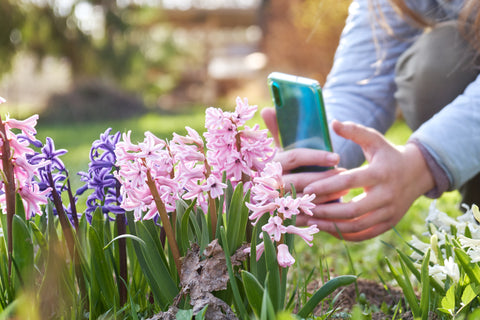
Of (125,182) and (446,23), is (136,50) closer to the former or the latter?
(446,23)

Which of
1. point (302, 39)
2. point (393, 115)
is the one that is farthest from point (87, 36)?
point (393, 115)

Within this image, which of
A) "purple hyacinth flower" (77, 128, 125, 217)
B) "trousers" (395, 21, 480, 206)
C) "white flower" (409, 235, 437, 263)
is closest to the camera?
"purple hyacinth flower" (77, 128, 125, 217)

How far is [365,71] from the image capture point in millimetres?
1863

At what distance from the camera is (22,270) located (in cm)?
87

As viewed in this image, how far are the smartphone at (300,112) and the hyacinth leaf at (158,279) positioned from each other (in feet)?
1.88

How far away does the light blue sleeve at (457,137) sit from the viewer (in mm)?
1344

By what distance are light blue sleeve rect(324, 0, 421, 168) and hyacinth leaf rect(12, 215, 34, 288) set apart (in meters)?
1.10

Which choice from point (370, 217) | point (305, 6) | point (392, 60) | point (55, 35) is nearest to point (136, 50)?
point (55, 35)

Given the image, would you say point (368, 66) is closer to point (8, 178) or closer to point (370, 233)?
point (370, 233)

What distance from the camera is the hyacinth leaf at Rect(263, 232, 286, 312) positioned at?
0.80 metres

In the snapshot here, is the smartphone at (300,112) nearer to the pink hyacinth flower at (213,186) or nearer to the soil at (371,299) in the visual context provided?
the soil at (371,299)

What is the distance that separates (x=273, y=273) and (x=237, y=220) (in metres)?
0.11

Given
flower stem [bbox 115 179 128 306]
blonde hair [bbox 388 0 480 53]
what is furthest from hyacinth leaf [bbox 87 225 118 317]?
blonde hair [bbox 388 0 480 53]

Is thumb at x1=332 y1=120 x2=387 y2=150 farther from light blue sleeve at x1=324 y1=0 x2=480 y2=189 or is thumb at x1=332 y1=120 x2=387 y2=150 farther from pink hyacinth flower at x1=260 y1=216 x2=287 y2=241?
pink hyacinth flower at x1=260 y1=216 x2=287 y2=241
